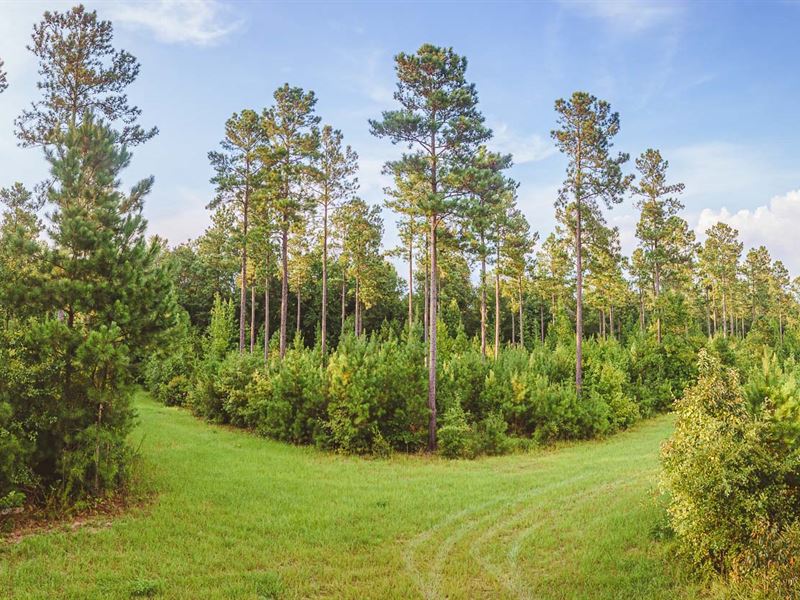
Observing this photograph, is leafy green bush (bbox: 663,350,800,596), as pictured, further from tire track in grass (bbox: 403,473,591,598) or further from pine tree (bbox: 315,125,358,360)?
pine tree (bbox: 315,125,358,360)

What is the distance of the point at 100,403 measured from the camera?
36.9ft

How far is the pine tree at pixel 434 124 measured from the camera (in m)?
19.9

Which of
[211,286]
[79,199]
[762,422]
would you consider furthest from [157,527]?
[211,286]

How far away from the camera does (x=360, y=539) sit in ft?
32.5

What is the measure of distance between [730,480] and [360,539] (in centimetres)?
624

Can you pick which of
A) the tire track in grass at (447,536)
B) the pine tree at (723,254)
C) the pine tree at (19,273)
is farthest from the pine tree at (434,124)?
the pine tree at (723,254)

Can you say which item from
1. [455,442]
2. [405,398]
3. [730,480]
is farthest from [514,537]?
[405,398]

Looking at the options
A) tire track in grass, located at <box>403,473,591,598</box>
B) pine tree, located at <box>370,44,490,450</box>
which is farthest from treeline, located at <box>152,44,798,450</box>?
tire track in grass, located at <box>403,473,591,598</box>

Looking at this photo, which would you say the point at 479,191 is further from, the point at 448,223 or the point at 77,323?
the point at 77,323

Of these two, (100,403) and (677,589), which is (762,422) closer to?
(677,589)

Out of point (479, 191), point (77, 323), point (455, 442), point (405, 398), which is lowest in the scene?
point (455, 442)

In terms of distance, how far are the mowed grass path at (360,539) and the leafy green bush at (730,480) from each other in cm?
79

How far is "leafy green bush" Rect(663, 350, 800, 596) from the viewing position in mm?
7586

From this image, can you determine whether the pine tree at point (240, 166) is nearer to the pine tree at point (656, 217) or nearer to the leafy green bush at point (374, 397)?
the leafy green bush at point (374, 397)
